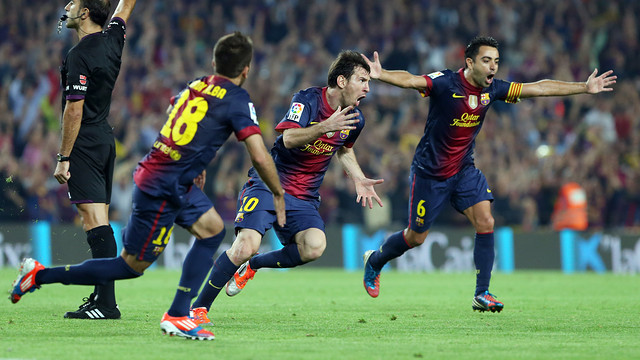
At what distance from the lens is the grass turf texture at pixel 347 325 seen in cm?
602

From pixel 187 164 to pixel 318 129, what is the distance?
1389 mm

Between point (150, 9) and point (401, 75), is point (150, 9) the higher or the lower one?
the higher one

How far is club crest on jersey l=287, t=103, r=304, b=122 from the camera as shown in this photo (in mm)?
8000

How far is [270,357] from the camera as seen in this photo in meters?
5.69

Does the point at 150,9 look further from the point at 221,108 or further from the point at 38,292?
the point at 221,108

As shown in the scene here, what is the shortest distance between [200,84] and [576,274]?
39.1 ft

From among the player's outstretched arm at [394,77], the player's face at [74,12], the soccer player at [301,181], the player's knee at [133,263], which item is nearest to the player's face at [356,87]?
the soccer player at [301,181]

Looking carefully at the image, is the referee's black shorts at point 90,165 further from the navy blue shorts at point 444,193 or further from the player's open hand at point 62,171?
the navy blue shorts at point 444,193

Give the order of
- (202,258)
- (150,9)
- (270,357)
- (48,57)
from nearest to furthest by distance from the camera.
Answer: (270,357)
(202,258)
(48,57)
(150,9)

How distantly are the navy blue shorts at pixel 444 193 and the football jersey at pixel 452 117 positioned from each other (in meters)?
0.07

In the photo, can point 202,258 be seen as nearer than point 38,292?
Yes

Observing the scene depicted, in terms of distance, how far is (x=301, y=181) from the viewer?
27.7ft

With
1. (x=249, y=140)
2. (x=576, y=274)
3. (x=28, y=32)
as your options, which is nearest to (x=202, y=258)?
(x=249, y=140)

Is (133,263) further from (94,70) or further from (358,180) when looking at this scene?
(358,180)
